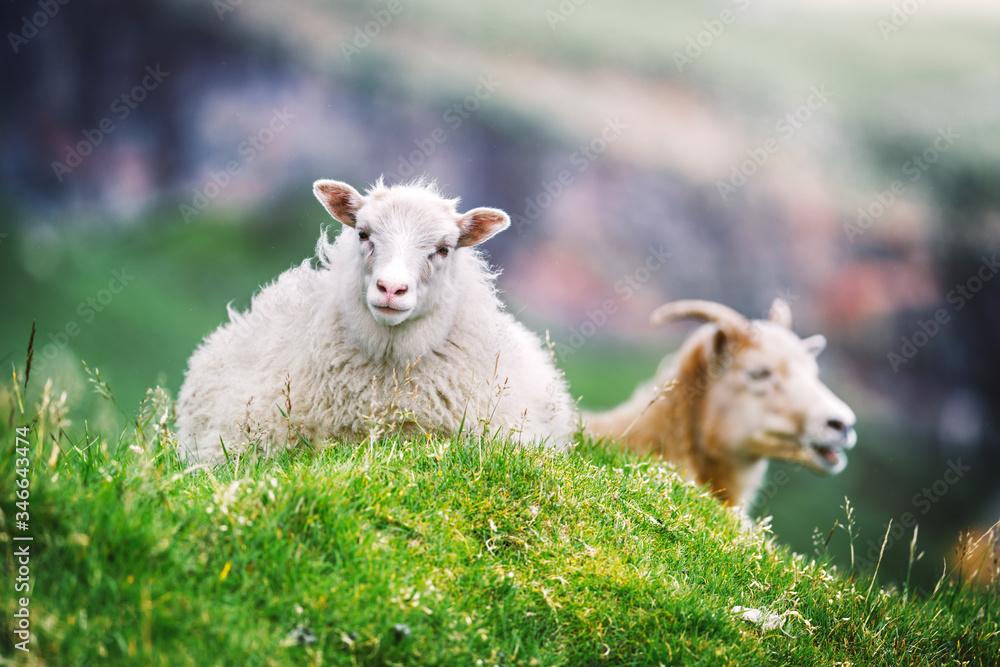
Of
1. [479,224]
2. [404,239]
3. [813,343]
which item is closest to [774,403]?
[813,343]

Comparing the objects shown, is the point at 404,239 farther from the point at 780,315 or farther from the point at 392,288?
the point at 780,315

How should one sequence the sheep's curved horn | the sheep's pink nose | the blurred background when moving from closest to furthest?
the sheep's pink nose → the sheep's curved horn → the blurred background

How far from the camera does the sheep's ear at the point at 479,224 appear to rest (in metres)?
4.52

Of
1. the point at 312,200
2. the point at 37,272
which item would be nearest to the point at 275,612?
the point at 312,200

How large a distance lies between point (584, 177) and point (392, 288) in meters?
11.9

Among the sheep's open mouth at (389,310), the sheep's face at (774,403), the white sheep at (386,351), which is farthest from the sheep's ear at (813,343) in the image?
the sheep's open mouth at (389,310)

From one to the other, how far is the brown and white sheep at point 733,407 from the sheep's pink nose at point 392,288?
3.14 metres

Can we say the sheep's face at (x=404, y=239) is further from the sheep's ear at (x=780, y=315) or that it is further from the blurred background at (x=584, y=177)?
the blurred background at (x=584, y=177)

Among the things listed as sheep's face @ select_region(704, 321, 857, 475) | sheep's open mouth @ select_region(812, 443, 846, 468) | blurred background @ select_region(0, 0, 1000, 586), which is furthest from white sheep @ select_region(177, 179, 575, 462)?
blurred background @ select_region(0, 0, 1000, 586)

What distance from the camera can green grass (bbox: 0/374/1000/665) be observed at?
2.33 meters

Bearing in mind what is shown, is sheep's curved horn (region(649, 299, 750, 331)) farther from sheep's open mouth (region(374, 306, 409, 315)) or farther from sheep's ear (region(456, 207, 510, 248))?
sheep's open mouth (region(374, 306, 409, 315))

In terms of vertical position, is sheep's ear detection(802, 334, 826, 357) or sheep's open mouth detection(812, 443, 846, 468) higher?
sheep's ear detection(802, 334, 826, 357)

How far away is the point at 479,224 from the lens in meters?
4.59

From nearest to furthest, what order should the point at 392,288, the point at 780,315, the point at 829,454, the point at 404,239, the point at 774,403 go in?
the point at 392,288
the point at 404,239
the point at 829,454
the point at 774,403
the point at 780,315
